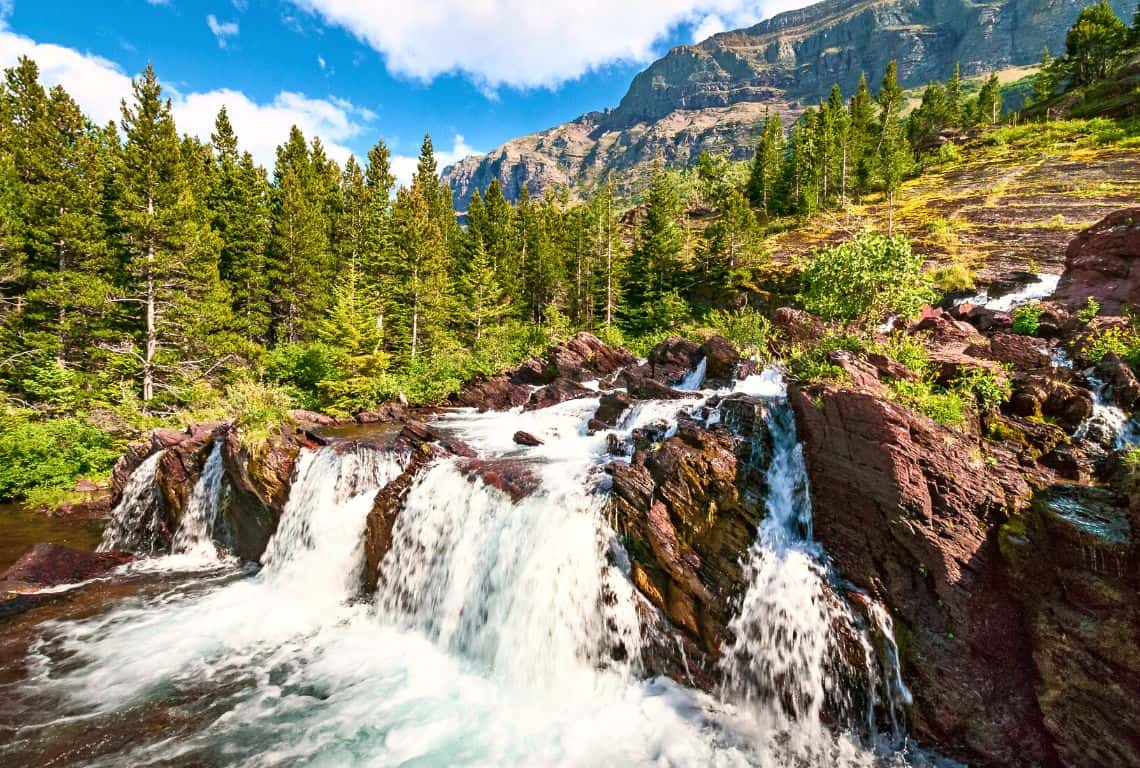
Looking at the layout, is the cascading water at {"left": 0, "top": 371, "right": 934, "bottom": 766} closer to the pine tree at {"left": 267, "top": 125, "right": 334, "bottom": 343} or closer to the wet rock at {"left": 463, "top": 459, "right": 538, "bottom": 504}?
the wet rock at {"left": 463, "top": 459, "right": 538, "bottom": 504}

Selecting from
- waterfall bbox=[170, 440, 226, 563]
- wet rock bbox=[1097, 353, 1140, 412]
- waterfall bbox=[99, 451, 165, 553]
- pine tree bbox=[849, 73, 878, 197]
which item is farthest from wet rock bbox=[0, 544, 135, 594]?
pine tree bbox=[849, 73, 878, 197]

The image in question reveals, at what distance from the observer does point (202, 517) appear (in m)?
15.5

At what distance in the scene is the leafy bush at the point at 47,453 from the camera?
57.1ft

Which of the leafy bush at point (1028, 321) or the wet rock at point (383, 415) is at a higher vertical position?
the leafy bush at point (1028, 321)

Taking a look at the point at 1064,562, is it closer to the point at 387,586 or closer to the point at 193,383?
the point at 387,586

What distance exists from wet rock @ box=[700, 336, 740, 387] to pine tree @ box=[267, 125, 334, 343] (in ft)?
94.3

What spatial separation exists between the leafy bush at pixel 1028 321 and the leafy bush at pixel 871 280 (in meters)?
3.83

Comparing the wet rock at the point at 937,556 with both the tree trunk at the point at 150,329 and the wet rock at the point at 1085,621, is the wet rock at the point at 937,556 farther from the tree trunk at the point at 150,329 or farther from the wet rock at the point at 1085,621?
the tree trunk at the point at 150,329

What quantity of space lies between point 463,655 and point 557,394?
16.6 metres

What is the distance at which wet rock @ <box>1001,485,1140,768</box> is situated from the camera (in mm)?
6129

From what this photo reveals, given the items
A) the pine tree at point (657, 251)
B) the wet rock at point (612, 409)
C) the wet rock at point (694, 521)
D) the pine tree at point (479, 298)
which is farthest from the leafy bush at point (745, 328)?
the pine tree at point (479, 298)

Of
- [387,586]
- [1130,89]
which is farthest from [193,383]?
[1130,89]

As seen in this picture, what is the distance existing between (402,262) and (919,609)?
121ft

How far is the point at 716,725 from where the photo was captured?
809 cm
